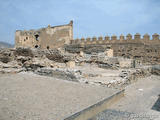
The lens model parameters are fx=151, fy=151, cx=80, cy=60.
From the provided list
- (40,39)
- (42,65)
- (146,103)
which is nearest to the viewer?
(146,103)

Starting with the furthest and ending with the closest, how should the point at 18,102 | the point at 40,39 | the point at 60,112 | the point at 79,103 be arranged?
the point at 40,39 → the point at 79,103 → the point at 18,102 → the point at 60,112

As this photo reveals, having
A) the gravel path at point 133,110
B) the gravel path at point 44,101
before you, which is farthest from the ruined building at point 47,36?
the gravel path at point 44,101

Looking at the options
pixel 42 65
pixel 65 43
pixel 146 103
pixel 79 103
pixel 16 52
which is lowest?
pixel 146 103

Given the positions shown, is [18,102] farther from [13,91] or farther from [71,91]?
[71,91]

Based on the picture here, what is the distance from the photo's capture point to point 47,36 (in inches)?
993

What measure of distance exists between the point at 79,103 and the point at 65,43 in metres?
20.2

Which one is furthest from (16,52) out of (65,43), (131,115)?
(65,43)

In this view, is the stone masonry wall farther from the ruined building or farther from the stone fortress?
the ruined building

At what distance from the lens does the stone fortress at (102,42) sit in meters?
17.0

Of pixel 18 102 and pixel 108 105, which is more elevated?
pixel 18 102

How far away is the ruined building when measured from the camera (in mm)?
23391

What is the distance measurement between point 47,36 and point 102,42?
1036 cm

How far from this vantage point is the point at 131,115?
388cm

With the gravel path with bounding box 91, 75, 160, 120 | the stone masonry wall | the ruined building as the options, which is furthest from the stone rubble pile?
the ruined building
